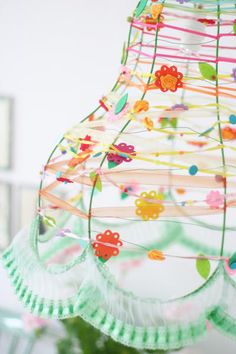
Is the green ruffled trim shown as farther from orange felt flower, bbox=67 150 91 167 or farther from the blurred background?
the blurred background

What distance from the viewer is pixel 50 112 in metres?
1.77

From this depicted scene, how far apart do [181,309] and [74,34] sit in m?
1.26

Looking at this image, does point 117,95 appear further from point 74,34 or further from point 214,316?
point 74,34

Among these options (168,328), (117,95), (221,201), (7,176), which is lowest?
(7,176)

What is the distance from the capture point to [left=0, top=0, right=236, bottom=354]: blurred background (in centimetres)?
160

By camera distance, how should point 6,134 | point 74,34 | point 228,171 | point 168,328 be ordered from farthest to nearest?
point 6,134 → point 74,34 → point 228,171 → point 168,328

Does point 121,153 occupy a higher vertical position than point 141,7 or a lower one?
lower

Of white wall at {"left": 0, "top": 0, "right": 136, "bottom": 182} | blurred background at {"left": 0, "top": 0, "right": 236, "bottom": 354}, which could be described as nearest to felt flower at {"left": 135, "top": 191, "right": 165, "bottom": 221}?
blurred background at {"left": 0, "top": 0, "right": 236, "bottom": 354}

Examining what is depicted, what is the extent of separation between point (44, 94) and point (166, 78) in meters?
1.16

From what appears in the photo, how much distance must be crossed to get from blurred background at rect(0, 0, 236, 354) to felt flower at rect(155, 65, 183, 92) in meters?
0.95

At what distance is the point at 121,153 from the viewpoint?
68 cm

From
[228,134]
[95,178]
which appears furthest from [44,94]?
[95,178]

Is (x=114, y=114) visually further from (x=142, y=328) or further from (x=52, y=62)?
(x=52, y=62)

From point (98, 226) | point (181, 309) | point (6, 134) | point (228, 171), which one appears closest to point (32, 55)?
point (6, 134)
